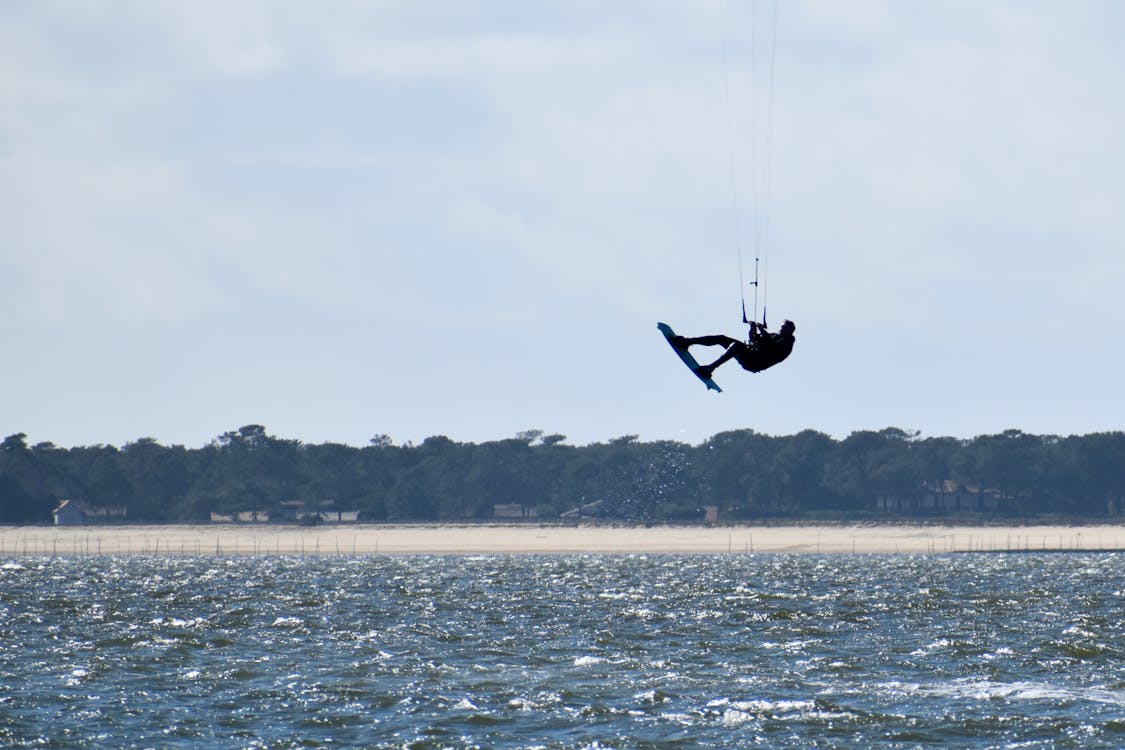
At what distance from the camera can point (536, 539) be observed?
480ft

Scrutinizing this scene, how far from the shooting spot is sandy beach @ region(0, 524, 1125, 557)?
130 m

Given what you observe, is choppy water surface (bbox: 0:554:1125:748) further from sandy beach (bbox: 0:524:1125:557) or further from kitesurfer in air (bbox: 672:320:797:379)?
sandy beach (bbox: 0:524:1125:557)

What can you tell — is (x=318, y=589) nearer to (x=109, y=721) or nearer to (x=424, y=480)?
(x=109, y=721)

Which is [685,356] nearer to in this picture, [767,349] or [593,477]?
[767,349]

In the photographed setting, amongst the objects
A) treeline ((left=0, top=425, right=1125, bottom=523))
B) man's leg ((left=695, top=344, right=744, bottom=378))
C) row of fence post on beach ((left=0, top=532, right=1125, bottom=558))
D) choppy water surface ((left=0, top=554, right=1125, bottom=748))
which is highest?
treeline ((left=0, top=425, right=1125, bottom=523))

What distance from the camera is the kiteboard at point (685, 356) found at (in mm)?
26234

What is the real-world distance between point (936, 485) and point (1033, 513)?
1454 centimetres

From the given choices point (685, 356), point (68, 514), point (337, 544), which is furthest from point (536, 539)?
point (685, 356)

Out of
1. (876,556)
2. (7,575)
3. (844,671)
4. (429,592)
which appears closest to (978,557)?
(876,556)

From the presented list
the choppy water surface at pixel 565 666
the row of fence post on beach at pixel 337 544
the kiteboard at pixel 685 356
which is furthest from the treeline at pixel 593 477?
the kiteboard at pixel 685 356

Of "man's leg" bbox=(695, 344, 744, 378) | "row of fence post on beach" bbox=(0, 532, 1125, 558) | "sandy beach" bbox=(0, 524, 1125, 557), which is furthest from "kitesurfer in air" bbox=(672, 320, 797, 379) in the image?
"sandy beach" bbox=(0, 524, 1125, 557)

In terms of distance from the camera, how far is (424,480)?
7298 inches

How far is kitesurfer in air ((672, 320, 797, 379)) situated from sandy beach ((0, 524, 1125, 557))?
100m

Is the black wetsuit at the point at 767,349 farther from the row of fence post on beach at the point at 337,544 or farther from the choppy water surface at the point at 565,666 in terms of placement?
the row of fence post on beach at the point at 337,544
